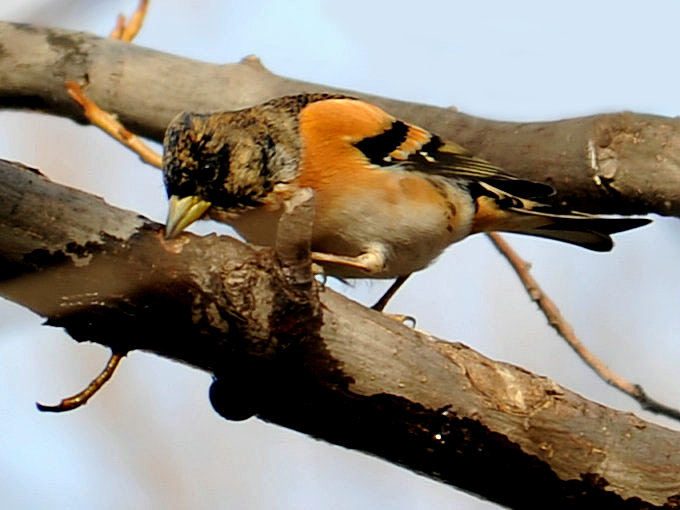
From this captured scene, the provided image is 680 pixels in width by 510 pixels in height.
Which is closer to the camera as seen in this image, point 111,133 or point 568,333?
point 111,133

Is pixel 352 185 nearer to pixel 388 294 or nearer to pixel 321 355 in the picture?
pixel 388 294

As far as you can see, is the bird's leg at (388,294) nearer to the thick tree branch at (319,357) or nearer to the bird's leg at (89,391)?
the thick tree branch at (319,357)

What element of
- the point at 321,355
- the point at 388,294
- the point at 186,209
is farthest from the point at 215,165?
the point at 321,355

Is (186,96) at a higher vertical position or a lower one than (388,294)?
higher

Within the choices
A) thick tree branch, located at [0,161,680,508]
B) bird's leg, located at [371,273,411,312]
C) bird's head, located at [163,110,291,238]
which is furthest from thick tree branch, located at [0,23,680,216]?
thick tree branch, located at [0,161,680,508]

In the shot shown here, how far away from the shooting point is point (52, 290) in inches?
68.1

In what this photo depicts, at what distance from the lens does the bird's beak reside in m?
2.41

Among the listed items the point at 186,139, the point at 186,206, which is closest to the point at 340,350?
the point at 186,206

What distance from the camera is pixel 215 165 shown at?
2.77 meters

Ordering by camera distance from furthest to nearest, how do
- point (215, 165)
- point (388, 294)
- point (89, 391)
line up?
point (388, 294)
point (215, 165)
point (89, 391)

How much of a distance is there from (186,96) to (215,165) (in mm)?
817

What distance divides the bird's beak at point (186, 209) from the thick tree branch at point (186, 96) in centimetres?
87

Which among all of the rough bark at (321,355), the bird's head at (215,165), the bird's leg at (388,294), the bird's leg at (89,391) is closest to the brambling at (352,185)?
the bird's head at (215,165)

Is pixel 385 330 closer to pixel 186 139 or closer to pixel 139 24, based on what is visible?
pixel 186 139
